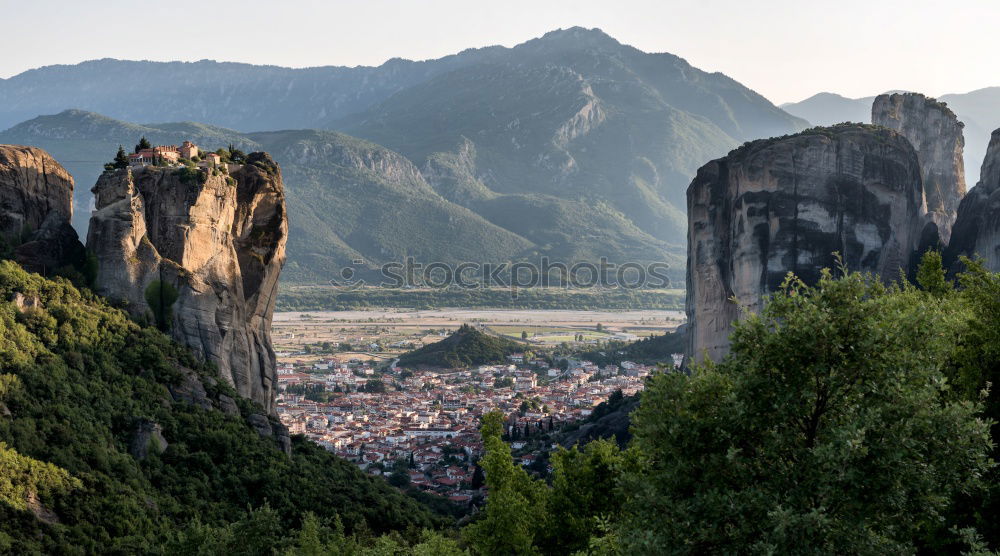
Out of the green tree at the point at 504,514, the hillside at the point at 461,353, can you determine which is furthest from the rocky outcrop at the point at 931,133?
the hillside at the point at 461,353

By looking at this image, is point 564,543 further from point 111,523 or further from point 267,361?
point 267,361

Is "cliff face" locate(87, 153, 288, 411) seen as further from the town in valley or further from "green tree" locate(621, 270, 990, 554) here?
"green tree" locate(621, 270, 990, 554)

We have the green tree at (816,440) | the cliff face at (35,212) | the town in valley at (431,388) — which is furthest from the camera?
the town in valley at (431,388)

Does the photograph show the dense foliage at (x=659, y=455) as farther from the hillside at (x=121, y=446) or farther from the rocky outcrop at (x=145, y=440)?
the rocky outcrop at (x=145, y=440)

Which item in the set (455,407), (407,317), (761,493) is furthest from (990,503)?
(407,317)

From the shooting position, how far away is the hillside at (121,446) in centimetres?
2566

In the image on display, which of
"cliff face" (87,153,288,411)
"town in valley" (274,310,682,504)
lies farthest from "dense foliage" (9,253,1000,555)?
"town in valley" (274,310,682,504)

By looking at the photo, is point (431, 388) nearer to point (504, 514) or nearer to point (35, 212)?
point (35, 212)

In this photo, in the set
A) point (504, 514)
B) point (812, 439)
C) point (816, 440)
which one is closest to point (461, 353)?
point (504, 514)

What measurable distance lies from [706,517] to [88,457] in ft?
70.2

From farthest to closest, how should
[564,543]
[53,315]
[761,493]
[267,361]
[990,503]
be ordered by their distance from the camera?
[267,361], [53,315], [564,543], [990,503], [761,493]

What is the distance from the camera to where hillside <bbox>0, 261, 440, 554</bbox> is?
25.7 m

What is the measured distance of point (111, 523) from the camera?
26203 millimetres

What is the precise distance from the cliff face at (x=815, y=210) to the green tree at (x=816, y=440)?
44.4 meters
